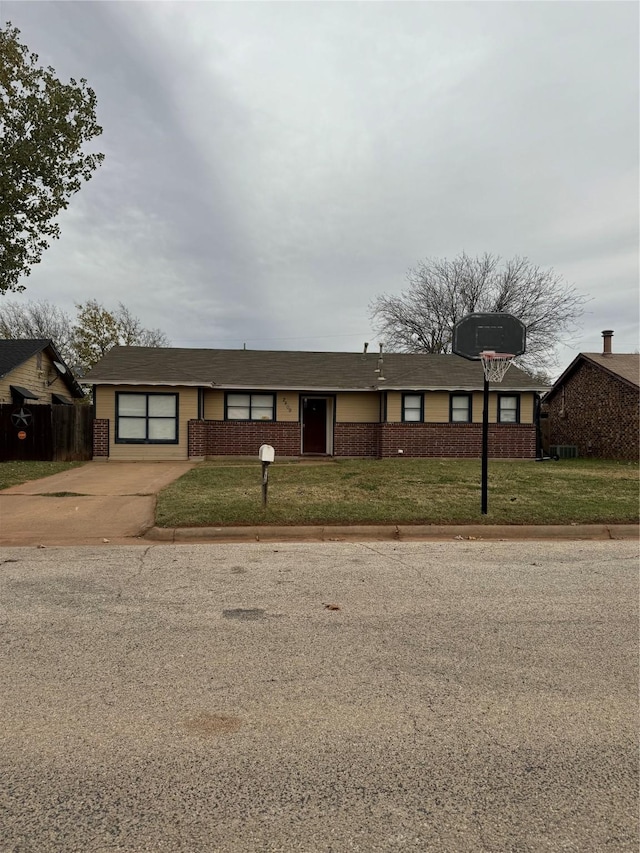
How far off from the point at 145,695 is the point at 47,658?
3.07 ft

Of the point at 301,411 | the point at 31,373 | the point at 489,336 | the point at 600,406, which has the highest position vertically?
the point at 31,373

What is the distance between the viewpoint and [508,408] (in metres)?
19.9

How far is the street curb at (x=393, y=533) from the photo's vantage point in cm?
720

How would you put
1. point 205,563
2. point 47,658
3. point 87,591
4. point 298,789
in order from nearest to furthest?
point 298,789, point 47,658, point 87,591, point 205,563

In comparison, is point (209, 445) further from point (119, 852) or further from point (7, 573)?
point (119, 852)

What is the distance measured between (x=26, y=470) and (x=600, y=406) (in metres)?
22.0

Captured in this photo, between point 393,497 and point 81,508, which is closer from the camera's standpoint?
point 81,508

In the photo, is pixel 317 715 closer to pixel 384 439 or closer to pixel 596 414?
pixel 384 439

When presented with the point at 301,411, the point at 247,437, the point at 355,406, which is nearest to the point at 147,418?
the point at 247,437

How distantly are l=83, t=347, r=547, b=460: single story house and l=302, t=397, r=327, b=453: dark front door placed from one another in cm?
4

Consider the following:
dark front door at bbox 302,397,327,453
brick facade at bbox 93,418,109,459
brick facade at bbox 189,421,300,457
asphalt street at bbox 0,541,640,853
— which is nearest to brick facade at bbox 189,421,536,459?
brick facade at bbox 189,421,300,457

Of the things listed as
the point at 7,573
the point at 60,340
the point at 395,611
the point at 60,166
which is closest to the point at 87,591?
the point at 7,573

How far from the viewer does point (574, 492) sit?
10414 millimetres

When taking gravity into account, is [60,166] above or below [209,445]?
above
